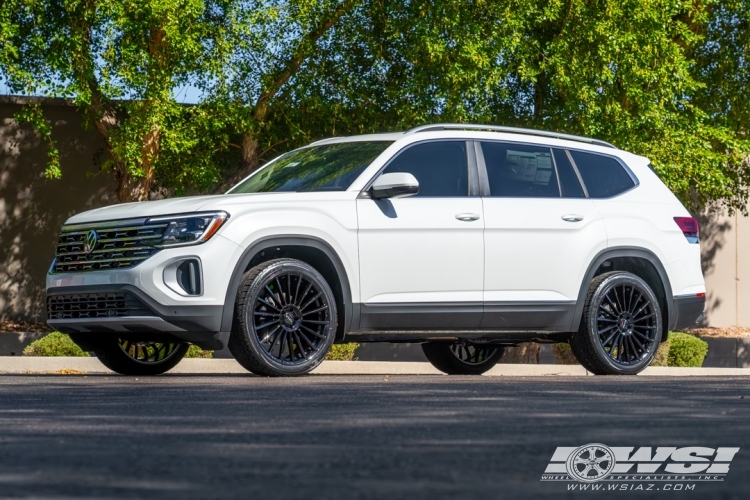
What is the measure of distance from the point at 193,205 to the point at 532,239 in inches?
110

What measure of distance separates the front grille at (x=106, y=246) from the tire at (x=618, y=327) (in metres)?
3.68

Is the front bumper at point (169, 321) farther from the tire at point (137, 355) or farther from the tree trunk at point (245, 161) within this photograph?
the tree trunk at point (245, 161)

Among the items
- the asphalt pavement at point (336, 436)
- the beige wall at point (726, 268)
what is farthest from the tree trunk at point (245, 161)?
the asphalt pavement at point (336, 436)

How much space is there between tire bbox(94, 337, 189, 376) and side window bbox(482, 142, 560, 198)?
9.58ft

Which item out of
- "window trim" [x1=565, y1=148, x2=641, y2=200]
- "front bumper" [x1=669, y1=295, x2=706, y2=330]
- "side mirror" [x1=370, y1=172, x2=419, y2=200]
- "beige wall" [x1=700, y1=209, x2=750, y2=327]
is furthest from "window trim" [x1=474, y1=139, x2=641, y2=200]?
"beige wall" [x1=700, y1=209, x2=750, y2=327]

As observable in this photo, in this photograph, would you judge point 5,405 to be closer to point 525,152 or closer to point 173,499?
point 173,499

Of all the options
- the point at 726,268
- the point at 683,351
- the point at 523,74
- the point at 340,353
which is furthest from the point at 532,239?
the point at 726,268

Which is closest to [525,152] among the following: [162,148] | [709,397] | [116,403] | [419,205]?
[419,205]

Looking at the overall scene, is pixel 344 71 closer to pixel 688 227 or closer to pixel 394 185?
pixel 688 227

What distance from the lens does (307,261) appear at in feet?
30.9

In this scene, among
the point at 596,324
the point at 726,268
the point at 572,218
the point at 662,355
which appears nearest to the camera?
the point at 572,218

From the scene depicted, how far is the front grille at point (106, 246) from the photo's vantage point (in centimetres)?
888

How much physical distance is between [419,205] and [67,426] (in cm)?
457

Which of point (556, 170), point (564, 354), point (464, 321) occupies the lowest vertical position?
point (564, 354)
